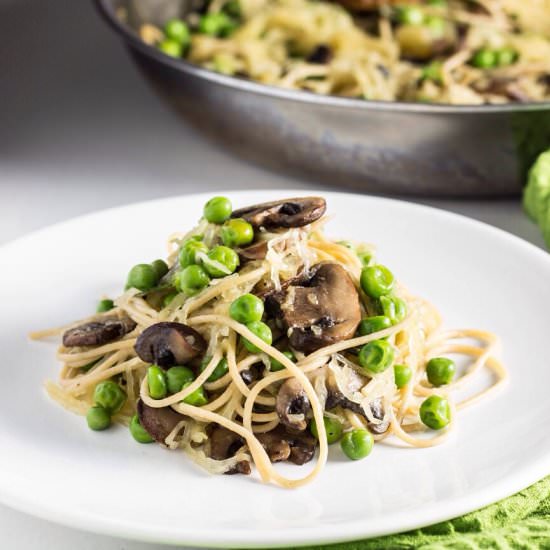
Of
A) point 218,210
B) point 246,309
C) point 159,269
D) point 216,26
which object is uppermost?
point 218,210

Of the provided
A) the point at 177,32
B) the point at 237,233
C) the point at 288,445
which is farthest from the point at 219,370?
the point at 177,32

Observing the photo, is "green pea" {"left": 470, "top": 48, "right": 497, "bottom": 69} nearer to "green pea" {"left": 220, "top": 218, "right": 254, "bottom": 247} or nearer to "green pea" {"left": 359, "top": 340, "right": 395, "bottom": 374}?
"green pea" {"left": 220, "top": 218, "right": 254, "bottom": 247}

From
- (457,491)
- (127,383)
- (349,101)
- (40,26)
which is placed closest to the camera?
(457,491)

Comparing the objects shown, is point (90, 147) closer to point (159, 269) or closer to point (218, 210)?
point (159, 269)

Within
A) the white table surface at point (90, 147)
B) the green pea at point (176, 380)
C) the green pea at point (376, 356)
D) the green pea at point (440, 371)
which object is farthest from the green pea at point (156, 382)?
the white table surface at point (90, 147)

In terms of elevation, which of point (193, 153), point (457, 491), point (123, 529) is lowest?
point (193, 153)

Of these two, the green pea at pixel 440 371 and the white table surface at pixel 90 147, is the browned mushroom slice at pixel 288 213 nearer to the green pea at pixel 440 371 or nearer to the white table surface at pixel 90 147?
the green pea at pixel 440 371

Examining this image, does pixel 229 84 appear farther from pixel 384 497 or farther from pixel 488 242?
pixel 384 497

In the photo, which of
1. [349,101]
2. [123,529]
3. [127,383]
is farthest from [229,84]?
[123,529]
